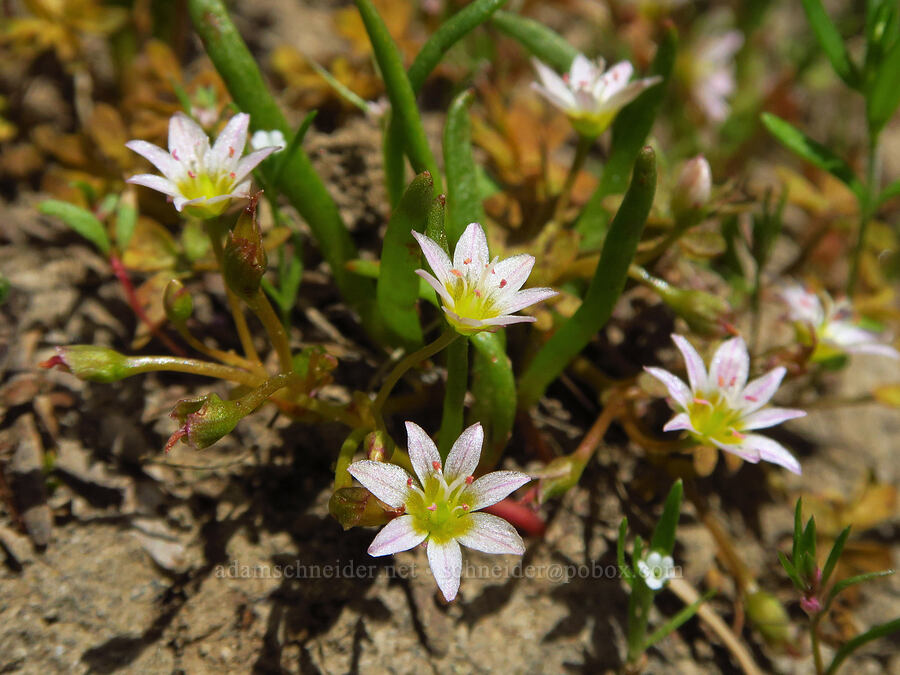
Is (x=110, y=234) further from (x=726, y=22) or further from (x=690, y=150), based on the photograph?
(x=726, y=22)

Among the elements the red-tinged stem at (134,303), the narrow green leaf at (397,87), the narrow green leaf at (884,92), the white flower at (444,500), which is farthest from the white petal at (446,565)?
the narrow green leaf at (884,92)

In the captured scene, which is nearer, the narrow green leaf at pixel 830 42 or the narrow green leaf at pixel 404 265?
the narrow green leaf at pixel 404 265

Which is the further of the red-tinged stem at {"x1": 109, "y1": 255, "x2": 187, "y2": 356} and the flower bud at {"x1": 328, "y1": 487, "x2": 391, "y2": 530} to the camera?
the red-tinged stem at {"x1": 109, "y1": 255, "x2": 187, "y2": 356}

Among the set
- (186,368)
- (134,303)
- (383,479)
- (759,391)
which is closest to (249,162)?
(186,368)

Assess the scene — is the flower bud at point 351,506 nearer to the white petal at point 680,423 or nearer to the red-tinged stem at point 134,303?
the white petal at point 680,423

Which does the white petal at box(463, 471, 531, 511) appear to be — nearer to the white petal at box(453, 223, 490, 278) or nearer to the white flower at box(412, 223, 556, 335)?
the white flower at box(412, 223, 556, 335)

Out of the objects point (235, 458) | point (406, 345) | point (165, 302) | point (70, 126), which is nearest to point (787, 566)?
point (406, 345)

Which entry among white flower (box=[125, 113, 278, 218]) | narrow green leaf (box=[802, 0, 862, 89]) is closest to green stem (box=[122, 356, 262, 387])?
white flower (box=[125, 113, 278, 218])
